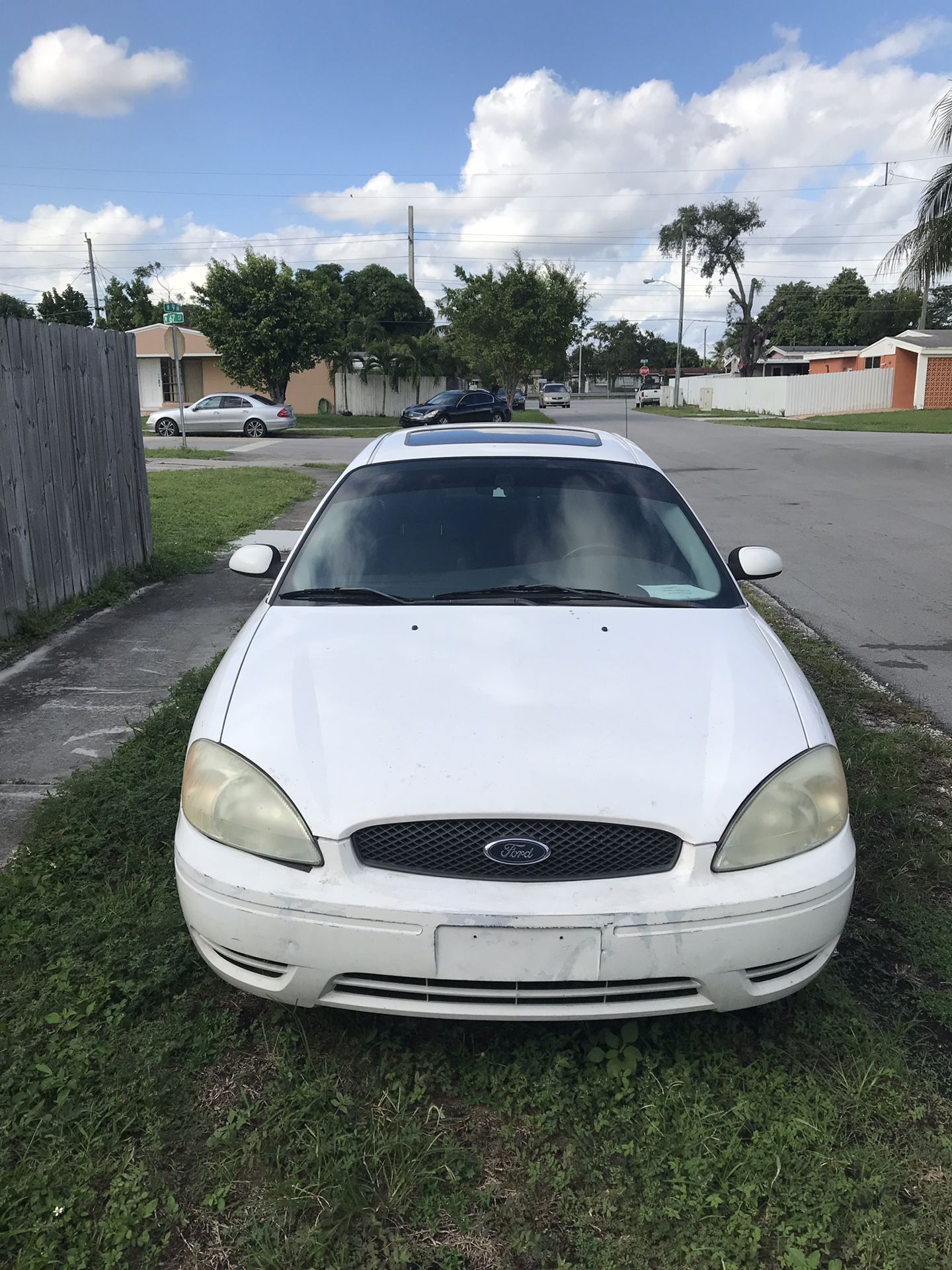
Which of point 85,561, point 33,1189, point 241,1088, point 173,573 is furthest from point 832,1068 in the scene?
point 173,573

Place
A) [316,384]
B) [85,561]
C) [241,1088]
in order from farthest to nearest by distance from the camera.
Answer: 1. [316,384]
2. [85,561]
3. [241,1088]

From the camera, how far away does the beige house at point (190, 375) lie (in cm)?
4656

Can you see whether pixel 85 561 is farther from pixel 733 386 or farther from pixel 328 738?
pixel 733 386

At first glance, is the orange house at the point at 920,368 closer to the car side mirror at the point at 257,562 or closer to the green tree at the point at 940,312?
the green tree at the point at 940,312

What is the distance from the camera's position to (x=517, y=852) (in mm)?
2346

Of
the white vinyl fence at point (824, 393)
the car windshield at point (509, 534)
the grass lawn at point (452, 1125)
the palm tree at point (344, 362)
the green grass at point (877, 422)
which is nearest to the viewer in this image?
the grass lawn at point (452, 1125)

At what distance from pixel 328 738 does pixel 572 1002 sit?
2.93 ft

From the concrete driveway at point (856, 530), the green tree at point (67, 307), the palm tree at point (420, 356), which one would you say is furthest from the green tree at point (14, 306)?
the concrete driveway at point (856, 530)

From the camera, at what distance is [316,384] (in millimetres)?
48812

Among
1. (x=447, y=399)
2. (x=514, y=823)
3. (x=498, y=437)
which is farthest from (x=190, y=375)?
(x=514, y=823)

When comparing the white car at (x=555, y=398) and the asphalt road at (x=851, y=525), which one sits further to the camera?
the white car at (x=555, y=398)

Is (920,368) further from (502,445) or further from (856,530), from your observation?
(502,445)

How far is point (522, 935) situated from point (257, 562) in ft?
7.33

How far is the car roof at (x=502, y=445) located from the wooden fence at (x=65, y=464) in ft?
10.4
